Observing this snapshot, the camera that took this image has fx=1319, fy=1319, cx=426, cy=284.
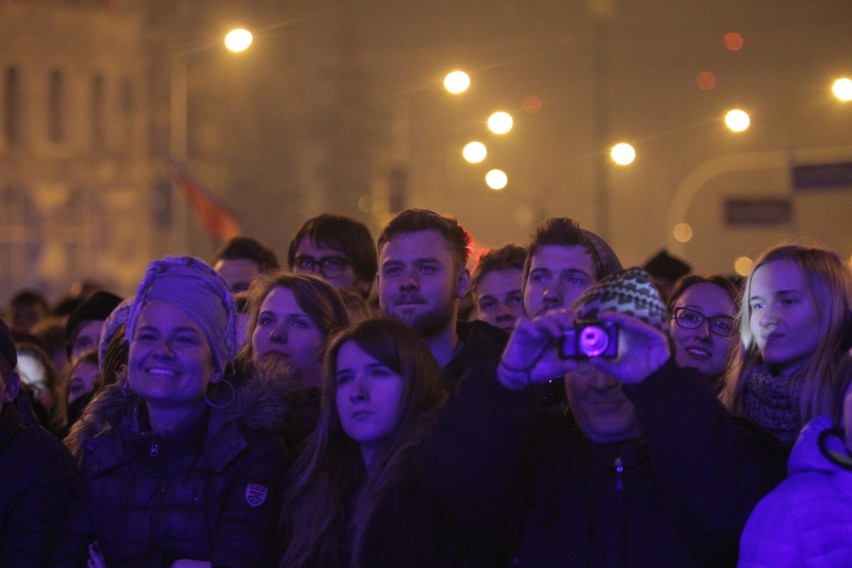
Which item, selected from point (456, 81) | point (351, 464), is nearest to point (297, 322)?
point (351, 464)

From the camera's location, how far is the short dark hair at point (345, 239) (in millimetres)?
7379

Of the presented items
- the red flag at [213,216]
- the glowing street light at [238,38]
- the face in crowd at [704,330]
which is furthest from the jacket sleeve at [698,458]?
the red flag at [213,216]

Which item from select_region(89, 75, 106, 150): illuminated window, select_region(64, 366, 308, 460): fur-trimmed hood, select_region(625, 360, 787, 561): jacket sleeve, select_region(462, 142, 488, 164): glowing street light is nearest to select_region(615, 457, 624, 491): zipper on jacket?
select_region(625, 360, 787, 561): jacket sleeve

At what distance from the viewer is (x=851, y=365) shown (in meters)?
3.87

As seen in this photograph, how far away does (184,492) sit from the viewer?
15.2ft

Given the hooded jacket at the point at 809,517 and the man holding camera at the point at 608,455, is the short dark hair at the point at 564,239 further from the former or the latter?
the hooded jacket at the point at 809,517

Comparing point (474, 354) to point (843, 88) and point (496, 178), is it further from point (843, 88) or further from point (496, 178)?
point (496, 178)

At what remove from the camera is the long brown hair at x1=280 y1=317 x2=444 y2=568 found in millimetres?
4379

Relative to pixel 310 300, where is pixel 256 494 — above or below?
below

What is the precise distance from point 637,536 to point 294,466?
51.6 inches

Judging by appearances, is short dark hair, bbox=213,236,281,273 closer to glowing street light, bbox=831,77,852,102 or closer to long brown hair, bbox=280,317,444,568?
long brown hair, bbox=280,317,444,568

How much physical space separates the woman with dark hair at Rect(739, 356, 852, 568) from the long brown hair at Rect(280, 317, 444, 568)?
1.23 metres

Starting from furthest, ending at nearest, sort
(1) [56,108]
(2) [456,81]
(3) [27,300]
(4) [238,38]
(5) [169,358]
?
(1) [56,108] → (2) [456,81] → (3) [27,300] → (4) [238,38] → (5) [169,358]

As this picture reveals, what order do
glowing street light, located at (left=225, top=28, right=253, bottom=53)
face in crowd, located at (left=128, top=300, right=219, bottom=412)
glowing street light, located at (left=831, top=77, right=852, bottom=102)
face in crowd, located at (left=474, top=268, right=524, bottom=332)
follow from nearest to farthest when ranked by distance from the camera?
face in crowd, located at (left=128, top=300, right=219, bottom=412) < face in crowd, located at (left=474, top=268, right=524, bottom=332) < glowing street light, located at (left=225, top=28, right=253, bottom=53) < glowing street light, located at (left=831, top=77, right=852, bottom=102)
